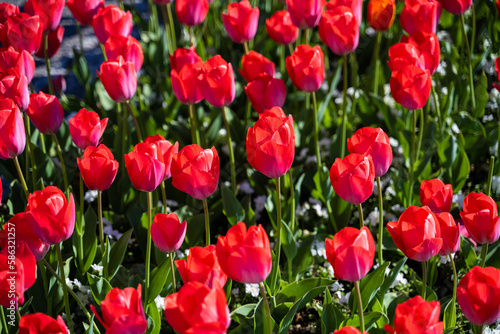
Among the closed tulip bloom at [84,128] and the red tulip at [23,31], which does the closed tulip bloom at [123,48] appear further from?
the closed tulip bloom at [84,128]

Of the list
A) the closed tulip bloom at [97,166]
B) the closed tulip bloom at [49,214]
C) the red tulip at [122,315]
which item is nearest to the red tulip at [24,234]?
the closed tulip bloom at [49,214]

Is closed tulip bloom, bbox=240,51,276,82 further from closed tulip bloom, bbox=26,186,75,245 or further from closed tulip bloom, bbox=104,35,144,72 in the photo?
closed tulip bloom, bbox=26,186,75,245

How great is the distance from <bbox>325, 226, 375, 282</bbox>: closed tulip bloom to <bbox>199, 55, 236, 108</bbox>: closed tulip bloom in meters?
0.80

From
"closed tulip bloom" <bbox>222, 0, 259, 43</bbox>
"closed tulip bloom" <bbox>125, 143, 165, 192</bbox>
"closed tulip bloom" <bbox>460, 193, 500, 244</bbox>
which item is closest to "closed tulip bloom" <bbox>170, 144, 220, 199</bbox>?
"closed tulip bloom" <bbox>125, 143, 165, 192</bbox>

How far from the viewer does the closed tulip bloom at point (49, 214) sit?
1387 millimetres

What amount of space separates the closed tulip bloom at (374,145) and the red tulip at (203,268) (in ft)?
1.73

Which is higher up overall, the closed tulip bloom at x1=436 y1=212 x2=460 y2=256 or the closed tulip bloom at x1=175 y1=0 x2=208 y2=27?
the closed tulip bloom at x1=175 y1=0 x2=208 y2=27

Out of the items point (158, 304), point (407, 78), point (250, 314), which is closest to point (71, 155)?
point (158, 304)

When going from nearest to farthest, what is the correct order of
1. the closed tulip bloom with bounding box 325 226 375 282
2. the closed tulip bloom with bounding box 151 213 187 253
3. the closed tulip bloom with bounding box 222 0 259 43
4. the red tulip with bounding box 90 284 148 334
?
1. the red tulip with bounding box 90 284 148 334
2. the closed tulip bloom with bounding box 325 226 375 282
3. the closed tulip bloom with bounding box 151 213 187 253
4. the closed tulip bloom with bounding box 222 0 259 43

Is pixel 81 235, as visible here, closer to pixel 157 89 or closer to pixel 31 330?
pixel 31 330

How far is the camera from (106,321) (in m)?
1.18

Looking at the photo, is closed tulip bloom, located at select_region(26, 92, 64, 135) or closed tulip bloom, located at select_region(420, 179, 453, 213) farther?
Answer: closed tulip bloom, located at select_region(26, 92, 64, 135)

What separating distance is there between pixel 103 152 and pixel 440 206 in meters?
0.89

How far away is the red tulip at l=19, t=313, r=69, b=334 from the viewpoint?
3.77ft
